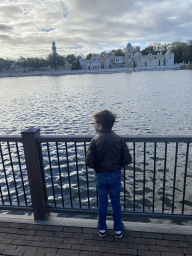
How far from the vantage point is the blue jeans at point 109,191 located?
3363 millimetres

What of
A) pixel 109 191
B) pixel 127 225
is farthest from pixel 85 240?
pixel 109 191

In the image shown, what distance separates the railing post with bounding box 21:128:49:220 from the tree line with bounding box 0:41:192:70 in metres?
158

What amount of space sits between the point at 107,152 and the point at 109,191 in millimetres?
698

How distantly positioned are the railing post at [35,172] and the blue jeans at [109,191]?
1.13 metres

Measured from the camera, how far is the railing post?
12.4ft

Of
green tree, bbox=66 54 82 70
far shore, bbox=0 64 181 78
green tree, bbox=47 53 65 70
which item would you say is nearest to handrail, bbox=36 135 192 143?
far shore, bbox=0 64 181 78

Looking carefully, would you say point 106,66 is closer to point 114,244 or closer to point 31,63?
point 31,63

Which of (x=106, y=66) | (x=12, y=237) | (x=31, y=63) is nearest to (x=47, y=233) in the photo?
(x=12, y=237)

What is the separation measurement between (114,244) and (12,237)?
168 centimetres

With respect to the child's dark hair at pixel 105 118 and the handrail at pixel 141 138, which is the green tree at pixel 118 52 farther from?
the child's dark hair at pixel 105 118

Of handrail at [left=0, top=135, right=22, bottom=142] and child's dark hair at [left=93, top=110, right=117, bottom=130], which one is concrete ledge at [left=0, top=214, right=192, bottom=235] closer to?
handrail at [left=0, top=135, right=22, bottom=142]

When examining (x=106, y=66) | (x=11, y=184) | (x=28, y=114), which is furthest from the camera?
(x=106, y=66)

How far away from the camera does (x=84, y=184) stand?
9094mm

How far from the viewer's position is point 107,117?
10.5 ft
